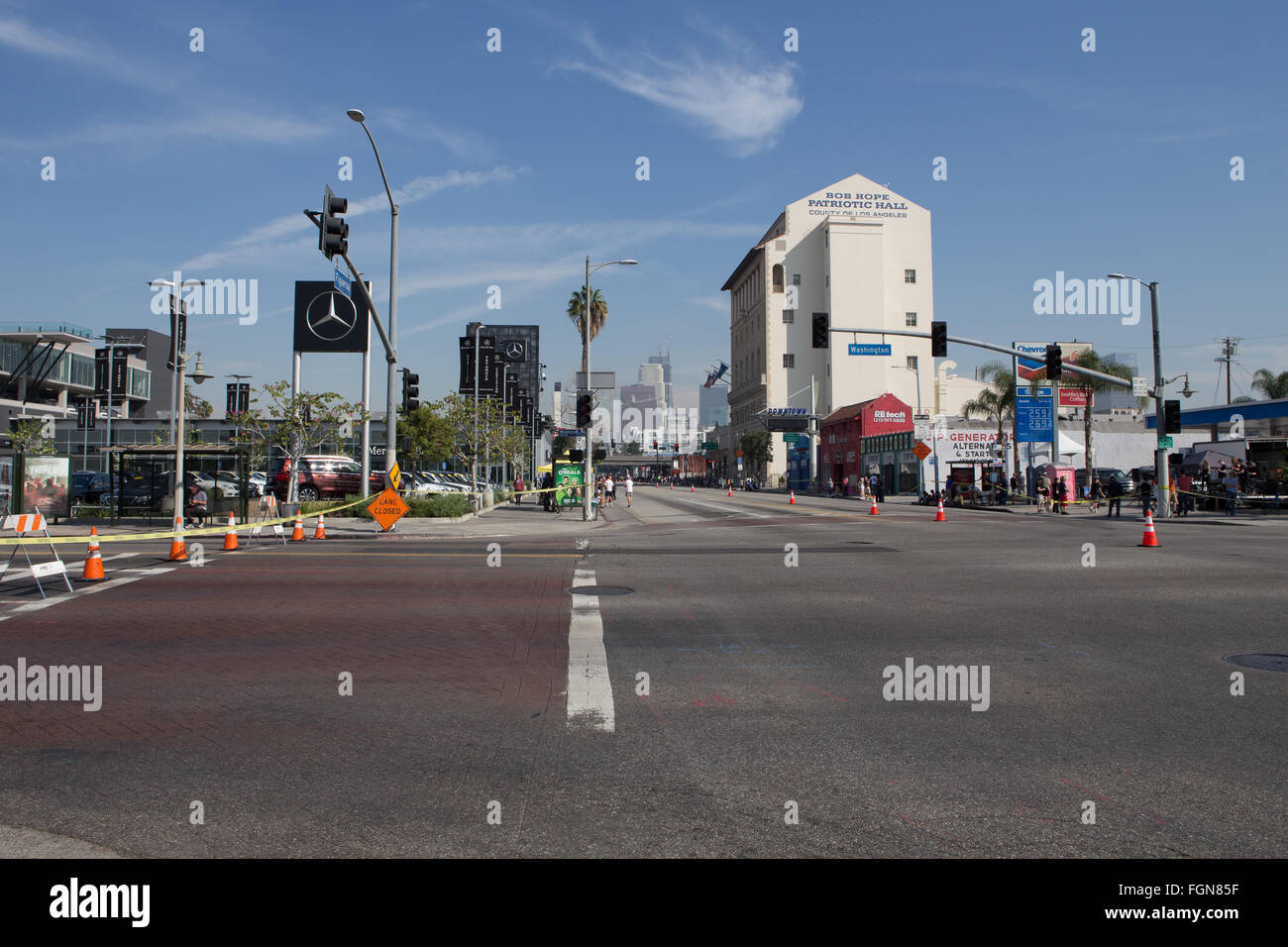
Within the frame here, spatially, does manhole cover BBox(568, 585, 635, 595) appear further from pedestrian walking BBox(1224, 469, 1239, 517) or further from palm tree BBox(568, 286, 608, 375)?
palm tree BBox(568, 286, 608, 375)

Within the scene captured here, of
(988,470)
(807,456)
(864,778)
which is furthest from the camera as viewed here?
(807,456)

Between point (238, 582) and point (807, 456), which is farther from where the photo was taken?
point (807, 456)

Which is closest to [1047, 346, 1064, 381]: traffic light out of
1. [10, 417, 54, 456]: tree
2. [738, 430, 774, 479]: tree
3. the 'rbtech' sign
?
the 'rbtech' sign

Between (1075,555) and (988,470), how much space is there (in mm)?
30038

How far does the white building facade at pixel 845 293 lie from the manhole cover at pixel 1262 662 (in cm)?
8713

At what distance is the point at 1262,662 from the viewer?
25.9 feet

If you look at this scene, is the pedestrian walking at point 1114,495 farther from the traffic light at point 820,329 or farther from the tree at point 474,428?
the tree at point 474,428

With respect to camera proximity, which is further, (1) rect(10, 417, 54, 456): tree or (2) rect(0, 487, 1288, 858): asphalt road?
(1) rect(10, 417, 54, 456): tree

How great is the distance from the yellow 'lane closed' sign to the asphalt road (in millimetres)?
10074

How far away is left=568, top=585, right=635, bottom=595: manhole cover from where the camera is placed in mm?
12281
